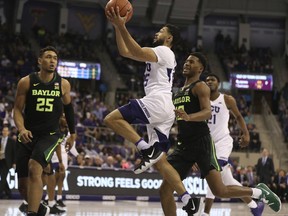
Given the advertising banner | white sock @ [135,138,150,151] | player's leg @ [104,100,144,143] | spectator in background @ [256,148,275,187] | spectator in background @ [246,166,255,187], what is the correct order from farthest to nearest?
spectator in background @ [246,166,255,187]
spectator in background @ [256,148,275,187]
the advertising banner
player's leg @ [104,100,144,143]
white sock @ [135,138,150,151]

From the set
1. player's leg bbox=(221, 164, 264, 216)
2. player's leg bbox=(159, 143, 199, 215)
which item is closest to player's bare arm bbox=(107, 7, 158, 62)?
player's leg bbox=(159, 143, 199, 215)

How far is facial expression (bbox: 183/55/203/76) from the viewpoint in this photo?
8180 millimetres

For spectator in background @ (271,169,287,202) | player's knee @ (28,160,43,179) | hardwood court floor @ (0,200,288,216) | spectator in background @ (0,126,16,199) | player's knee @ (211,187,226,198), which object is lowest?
spectator in background @ (271,169,287,202)

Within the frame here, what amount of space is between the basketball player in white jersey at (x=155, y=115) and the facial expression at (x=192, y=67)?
12.8 inches

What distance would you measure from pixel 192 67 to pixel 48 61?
1867mm

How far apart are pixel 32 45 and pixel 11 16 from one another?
2685mm

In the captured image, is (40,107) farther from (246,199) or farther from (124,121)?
(246,199)

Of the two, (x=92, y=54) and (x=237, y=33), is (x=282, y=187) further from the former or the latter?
(x=237, y=33)

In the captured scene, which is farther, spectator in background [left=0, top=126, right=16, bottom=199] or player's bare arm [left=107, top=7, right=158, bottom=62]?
spectator in background [left=0, top=126, right=16, bottom=199]

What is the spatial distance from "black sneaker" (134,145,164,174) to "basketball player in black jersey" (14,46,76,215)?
135 cm

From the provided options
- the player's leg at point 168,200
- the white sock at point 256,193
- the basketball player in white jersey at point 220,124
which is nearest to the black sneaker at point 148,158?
the player's leg at point 168,200

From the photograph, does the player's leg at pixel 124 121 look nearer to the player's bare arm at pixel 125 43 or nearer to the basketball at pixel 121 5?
the player's bare arm at pixel 125 43

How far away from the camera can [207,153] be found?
26.7 feet

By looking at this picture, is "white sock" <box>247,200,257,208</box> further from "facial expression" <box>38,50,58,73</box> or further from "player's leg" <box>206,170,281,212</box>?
"facial expression" <box>38,50,58,73</box>
